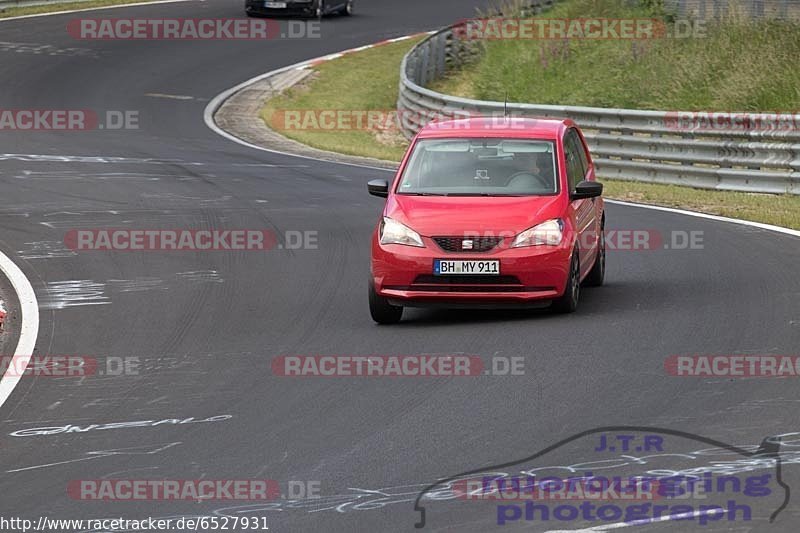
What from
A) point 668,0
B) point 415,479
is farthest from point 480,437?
point 668,0

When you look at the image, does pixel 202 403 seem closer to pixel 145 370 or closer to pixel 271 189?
pixel 145 370

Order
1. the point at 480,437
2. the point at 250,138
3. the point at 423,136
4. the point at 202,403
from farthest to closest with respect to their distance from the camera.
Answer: the point at 250,138
the point at 423,136
the point at 202,403
the point at 480,437

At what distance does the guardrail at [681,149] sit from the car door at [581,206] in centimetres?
766

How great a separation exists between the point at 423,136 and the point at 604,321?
252 cm

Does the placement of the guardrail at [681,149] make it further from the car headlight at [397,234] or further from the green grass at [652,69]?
the car headlight at [397,234]

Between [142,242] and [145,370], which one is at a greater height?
[145,370]

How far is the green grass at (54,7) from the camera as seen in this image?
43844mm

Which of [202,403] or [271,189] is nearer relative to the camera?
[202,403]

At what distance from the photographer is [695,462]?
24.5 feet

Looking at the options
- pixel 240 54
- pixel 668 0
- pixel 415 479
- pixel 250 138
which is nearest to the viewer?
pixel 415 479

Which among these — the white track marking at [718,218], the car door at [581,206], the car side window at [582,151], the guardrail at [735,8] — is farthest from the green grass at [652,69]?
the car door at [581,206]

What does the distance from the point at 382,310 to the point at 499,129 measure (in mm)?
2211

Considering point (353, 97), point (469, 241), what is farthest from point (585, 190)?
point (353, 97)

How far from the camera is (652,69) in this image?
30.0 meters
